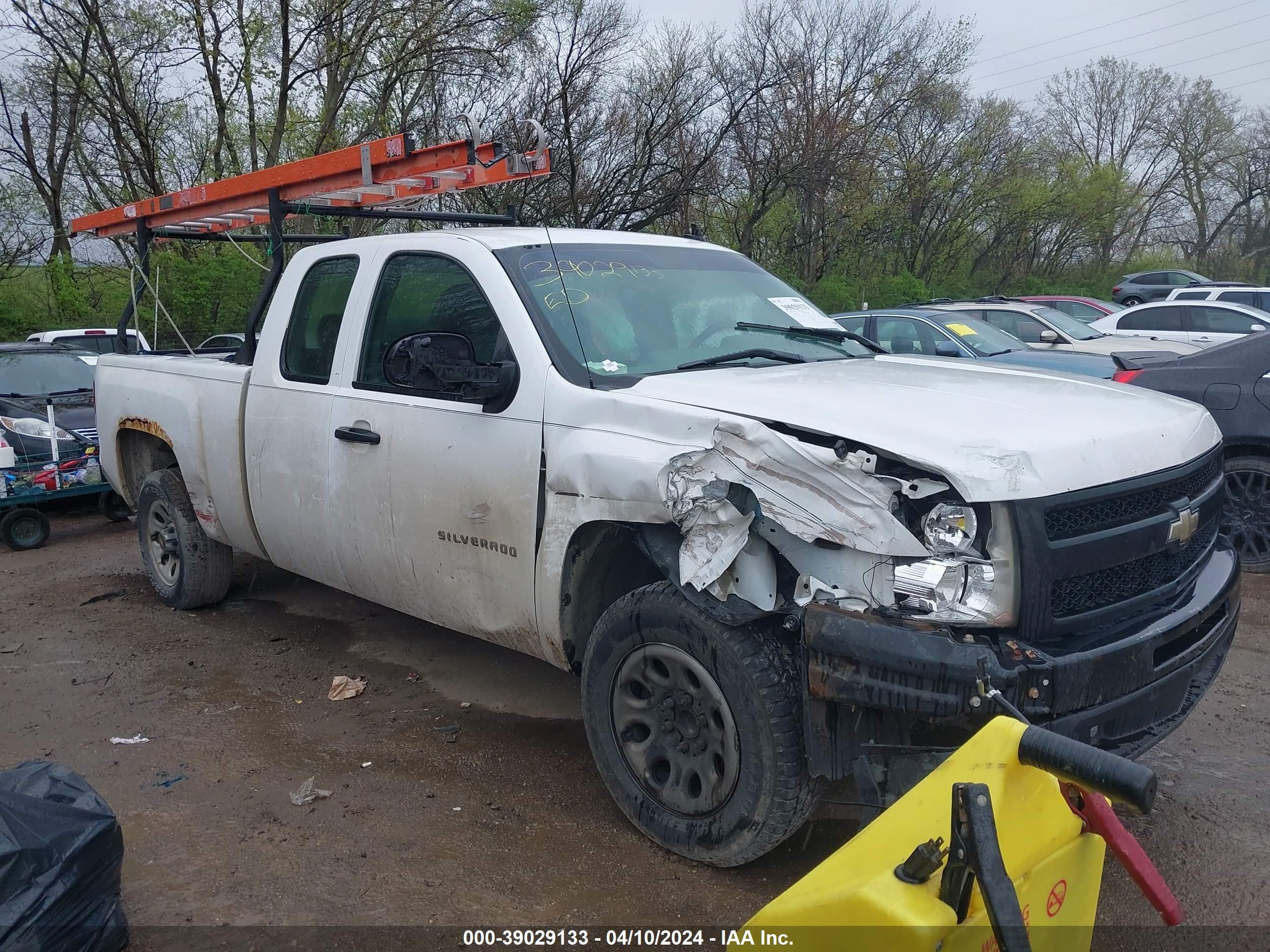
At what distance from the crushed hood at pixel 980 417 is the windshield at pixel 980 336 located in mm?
7268

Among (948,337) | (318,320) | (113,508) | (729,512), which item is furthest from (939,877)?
(948,337)

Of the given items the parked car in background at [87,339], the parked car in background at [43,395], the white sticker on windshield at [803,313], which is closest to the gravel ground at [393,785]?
the white sticker on windshield at [803,313]

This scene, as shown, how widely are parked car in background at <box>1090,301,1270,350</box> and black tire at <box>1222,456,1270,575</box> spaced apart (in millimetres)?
10082

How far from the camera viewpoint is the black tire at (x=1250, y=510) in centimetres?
610

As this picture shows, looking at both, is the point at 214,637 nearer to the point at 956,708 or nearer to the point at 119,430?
the point at 119,430

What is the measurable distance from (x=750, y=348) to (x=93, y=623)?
4364 millimetres

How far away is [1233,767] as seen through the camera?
383 cm

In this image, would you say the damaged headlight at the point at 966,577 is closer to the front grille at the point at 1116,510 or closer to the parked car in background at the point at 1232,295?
the front grille at the point at 1116,510

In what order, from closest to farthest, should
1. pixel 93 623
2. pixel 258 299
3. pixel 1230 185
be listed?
pixel 258 299, pixel 93 623, pixel 1230 185

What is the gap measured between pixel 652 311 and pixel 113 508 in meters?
7.12

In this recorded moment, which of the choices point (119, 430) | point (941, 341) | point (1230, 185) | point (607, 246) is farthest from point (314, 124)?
point (1230, 185)

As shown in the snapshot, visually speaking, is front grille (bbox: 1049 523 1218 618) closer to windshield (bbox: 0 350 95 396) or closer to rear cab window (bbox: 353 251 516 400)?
rear cab window (bbox: 353 251 516 400)

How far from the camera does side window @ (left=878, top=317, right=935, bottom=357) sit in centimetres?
1105

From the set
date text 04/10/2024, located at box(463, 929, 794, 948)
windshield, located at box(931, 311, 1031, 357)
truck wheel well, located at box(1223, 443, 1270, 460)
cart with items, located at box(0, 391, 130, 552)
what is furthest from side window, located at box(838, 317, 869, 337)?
date text 04/10/2024, located at box(463, 929, 794, 948)
